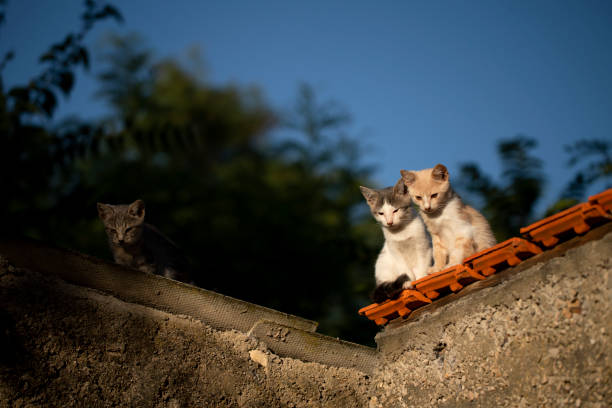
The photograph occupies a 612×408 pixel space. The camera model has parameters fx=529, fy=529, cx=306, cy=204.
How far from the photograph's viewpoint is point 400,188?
4234mm

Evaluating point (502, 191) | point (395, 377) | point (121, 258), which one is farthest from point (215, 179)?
point (395, 377)

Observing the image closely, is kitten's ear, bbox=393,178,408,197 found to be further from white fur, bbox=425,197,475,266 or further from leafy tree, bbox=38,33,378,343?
leafy tree, bbox=38,33,378,343

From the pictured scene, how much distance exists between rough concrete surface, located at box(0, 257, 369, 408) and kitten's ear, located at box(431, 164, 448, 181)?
1.71 metres

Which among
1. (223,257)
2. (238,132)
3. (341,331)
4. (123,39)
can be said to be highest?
(123,39)

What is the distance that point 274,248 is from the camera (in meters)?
17.9

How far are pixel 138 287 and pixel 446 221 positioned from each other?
87.2 inches

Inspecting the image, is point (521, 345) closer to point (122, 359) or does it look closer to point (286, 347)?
point (286, 347)

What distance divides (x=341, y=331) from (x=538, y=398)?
12574 millimetres

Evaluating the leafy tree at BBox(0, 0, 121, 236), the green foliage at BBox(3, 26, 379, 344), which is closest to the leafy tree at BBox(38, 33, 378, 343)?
the green foliage at BBox(3, 26, 379, 344)

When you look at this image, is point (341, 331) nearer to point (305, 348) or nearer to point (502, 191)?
point (502, 191)

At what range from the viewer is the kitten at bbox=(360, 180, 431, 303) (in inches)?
156

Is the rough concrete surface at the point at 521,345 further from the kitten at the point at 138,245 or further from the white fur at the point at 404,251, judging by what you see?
the kitten at the point at 138,245

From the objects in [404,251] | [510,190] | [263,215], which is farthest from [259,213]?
[404,251]

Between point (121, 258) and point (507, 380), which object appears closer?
point (507, 380)
